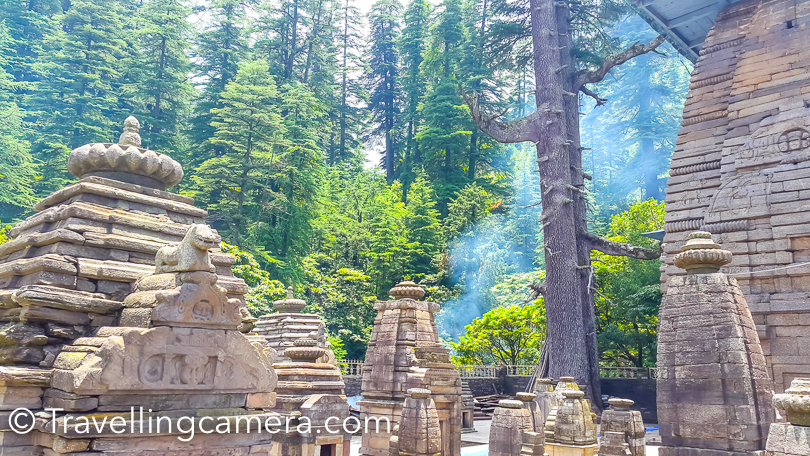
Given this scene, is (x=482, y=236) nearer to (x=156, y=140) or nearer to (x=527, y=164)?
(x=527, y=164)

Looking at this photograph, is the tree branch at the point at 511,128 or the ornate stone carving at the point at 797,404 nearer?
the ornate stone carving at the point at 797,404

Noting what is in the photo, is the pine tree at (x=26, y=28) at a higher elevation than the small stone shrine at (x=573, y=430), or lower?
higher

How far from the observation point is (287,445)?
7703 millimetres

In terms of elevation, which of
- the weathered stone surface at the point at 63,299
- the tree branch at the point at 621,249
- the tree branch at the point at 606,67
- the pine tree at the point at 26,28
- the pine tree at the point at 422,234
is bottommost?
the weathered stone surface at the point at 63,299

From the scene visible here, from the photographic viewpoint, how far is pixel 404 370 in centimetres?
978

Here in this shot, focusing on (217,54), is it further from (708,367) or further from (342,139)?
(708,367)

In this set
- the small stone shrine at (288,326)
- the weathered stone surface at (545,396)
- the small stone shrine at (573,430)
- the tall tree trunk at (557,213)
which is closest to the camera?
the small stone shrine at (573,430)

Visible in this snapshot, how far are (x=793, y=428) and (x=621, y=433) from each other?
447cm

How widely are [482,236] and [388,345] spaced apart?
24198 millimetres

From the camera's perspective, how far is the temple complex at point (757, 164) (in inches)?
350

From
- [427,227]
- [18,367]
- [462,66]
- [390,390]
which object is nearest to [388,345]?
[390,390]

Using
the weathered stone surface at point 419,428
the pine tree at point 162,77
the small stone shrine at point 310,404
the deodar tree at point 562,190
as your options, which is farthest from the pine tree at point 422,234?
the small stone shrine at point 310,404

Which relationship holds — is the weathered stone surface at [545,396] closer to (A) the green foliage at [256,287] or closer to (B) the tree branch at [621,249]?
(B) the tree branch at [621,249]

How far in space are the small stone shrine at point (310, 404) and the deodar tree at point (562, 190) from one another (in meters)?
9.83
